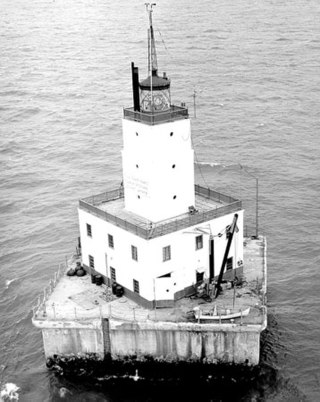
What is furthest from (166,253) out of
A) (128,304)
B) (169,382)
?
(169,382)

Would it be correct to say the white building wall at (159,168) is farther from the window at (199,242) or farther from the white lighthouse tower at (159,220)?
the window at (199,242)

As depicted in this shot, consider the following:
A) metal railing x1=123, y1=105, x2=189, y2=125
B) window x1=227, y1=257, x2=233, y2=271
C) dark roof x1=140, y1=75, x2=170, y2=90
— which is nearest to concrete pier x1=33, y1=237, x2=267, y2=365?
window x1=227, y1=257, x2=233, y2=271

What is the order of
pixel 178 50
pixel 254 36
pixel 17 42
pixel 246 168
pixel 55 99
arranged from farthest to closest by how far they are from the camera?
pixel 17 42 → pixel 254 36 → pixel 178 50 → pixel 55 99 → pixel 246 168

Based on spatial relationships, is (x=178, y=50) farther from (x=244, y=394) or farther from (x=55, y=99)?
(x=244, y=394)

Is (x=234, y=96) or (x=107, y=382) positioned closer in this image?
(x=107, y=382)

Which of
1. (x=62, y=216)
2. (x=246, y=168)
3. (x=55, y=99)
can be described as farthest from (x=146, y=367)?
(x=55, y=99)

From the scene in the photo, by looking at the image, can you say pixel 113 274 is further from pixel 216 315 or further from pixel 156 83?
pixel 156 83
